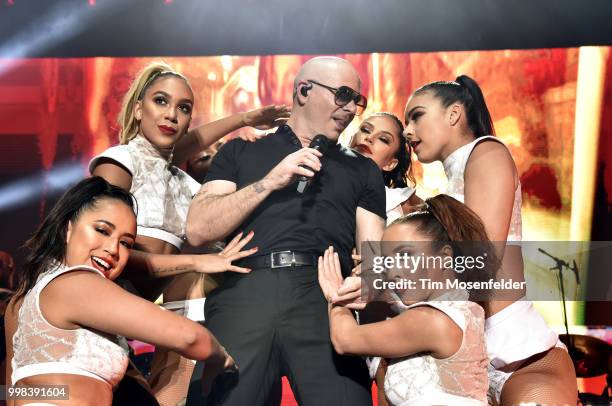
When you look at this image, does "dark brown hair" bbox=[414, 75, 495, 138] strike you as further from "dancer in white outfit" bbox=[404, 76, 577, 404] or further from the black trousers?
the black trousers

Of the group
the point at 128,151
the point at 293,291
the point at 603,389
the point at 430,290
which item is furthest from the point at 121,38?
the point at 603,389

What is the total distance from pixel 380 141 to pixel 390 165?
14cm

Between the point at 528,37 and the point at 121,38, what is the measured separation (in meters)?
2.68

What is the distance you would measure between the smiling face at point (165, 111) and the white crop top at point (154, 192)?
0.34ft

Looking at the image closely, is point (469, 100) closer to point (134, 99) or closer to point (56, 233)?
point (134, 99)

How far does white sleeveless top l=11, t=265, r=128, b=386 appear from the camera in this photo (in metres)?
2.25

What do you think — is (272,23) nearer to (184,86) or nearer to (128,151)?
(184,86)

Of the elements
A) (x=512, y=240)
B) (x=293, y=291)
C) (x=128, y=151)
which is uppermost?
(x=128, y=151)

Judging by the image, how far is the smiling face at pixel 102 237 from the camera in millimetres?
2488

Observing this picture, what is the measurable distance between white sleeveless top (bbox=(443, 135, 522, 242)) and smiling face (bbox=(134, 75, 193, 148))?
1.27 m

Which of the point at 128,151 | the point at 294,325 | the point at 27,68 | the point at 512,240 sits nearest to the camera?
the point at 294,325

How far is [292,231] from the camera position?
113 inches

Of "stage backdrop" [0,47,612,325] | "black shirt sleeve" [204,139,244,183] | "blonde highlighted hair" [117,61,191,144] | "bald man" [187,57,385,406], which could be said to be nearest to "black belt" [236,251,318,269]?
"bald man" [187,57,385,406]

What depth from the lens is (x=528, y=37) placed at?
5016 millimetres
